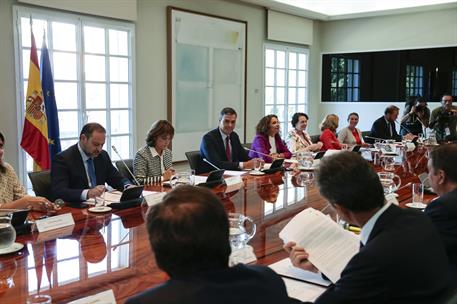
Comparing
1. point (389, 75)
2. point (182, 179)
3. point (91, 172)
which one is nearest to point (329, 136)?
point (182, 179)

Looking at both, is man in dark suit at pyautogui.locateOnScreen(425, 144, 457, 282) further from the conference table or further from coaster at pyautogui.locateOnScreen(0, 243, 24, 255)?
coaster at pyautogui.locateOnScreen(0, 243, 24, 255)

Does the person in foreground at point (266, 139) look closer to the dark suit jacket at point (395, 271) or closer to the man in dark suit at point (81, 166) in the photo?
the man in dark suit at point (81, 166)

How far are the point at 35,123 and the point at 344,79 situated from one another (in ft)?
19.7

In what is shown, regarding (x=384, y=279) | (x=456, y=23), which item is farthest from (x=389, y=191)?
(x=456, y=23)

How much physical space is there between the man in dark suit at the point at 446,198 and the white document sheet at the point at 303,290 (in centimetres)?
44

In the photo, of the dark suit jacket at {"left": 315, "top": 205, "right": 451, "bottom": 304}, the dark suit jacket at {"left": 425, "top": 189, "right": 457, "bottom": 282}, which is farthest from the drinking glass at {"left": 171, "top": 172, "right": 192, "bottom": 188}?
the dark suit jacket at {"left": 315, "top": 205, "right": 451, "bottom": 304}

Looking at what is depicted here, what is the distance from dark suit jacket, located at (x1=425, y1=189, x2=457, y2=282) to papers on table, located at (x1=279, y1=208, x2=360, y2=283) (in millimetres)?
294

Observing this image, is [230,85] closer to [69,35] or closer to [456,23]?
[69,35]

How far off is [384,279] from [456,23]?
765 centimetres

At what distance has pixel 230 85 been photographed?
287 inches

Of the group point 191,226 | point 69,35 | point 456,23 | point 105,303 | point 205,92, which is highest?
point 456,23

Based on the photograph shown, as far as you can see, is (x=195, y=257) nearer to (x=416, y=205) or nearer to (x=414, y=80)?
(x=416, y=205)

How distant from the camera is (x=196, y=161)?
421 centimetres

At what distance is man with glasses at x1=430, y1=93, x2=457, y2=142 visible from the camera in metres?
6.48
